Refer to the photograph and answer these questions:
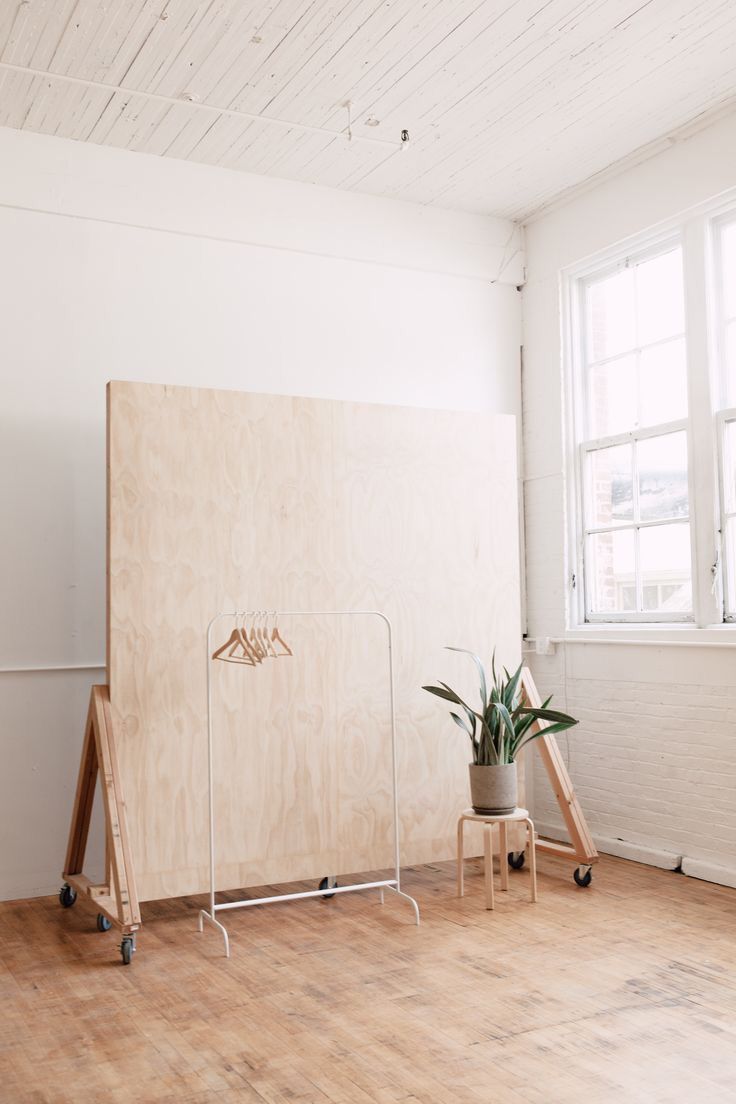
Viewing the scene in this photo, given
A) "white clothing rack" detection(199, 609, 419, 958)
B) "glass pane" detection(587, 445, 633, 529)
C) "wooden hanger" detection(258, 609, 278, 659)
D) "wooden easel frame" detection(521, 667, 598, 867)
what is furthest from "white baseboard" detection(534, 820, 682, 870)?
"wooden hanger" detection(258, 609, 278, 659)

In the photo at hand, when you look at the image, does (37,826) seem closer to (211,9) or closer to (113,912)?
(113,912)

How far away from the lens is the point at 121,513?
12.7ft

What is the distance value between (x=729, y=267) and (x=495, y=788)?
8.15 ft

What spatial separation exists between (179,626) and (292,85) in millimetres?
2224

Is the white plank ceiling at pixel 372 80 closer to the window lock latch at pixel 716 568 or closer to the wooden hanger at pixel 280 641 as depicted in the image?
the window lock latch at pixel 716 568

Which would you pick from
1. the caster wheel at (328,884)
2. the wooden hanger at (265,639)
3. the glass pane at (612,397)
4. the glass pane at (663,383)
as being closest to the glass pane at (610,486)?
the glass pane at (612,397)

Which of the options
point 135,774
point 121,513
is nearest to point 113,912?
point 135,774

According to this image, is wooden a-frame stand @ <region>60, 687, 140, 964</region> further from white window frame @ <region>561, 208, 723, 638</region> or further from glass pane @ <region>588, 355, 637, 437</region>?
A: glass pane @ <region>588, 355, 637, 437</region>

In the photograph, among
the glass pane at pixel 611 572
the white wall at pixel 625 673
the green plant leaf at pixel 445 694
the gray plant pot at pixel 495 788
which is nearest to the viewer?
the gray plant pot at pixel 495 788

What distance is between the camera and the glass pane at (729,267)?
4.46m

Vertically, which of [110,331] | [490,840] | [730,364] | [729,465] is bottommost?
[490,840]

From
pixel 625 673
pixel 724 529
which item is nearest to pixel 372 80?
pixel 724 529

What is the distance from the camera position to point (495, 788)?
4.07 metres

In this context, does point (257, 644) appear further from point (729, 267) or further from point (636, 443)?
point (729, 267)
